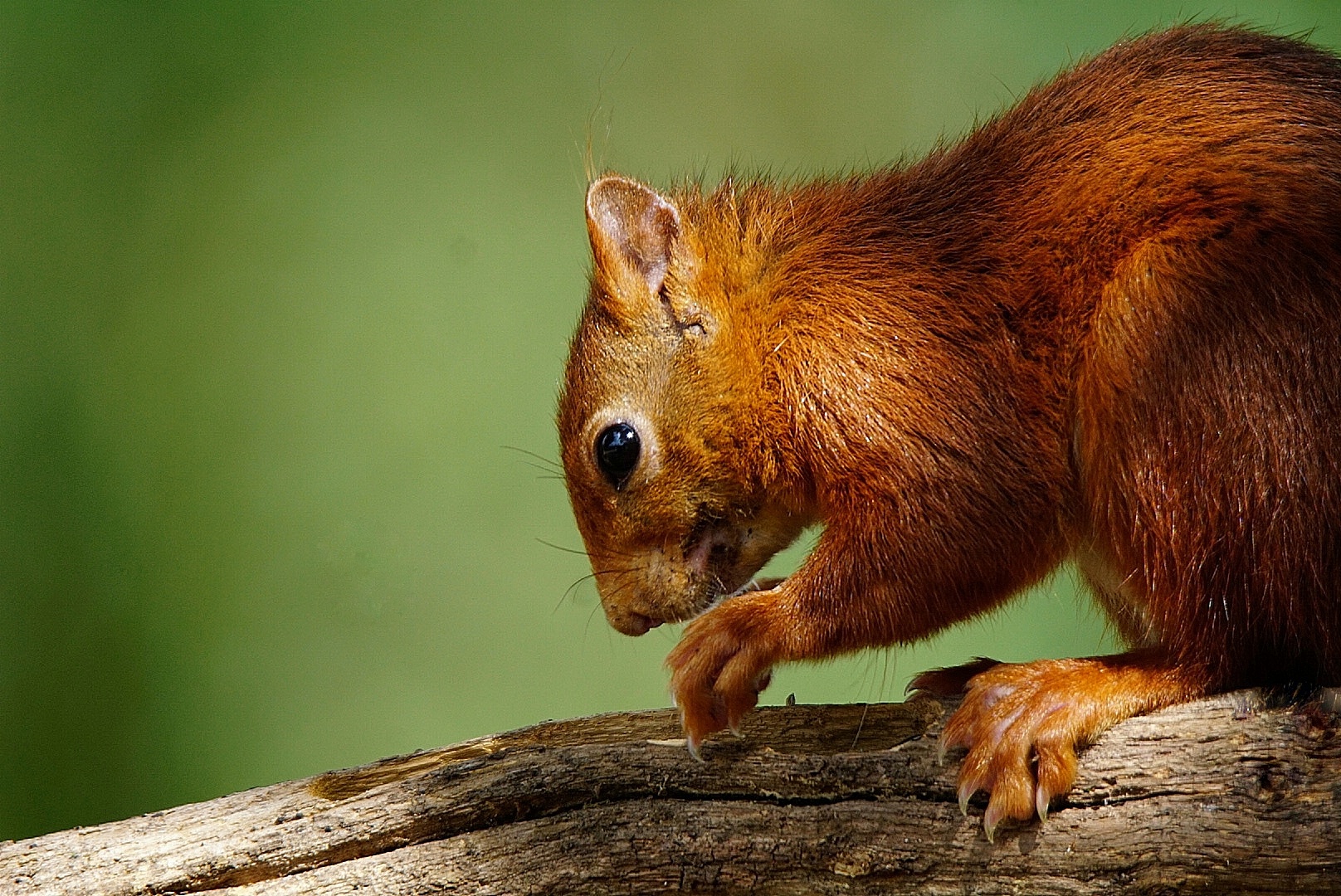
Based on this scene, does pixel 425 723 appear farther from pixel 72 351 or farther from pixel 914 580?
pixel 914 580

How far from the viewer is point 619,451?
117 inches

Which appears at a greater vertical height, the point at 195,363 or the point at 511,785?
the point at 195,363

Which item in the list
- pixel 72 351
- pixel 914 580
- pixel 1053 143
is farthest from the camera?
pixel 72 351

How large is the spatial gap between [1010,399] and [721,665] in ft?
2.82

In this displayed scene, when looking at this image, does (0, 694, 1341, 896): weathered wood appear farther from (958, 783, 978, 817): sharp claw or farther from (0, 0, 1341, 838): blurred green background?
(0, 0, 1341, 838): blurred green background

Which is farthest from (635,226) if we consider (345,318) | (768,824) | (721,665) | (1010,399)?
(345,318)

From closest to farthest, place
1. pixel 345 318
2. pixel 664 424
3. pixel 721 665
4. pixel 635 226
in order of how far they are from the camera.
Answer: pixel 721 665, pixel 664 424, pixel 635 226, pixel 345 318

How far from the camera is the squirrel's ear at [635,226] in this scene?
10.2ft

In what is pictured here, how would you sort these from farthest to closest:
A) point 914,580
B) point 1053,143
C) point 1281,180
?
1. point 1053,143
2. point 914,580
3. point 1281,180

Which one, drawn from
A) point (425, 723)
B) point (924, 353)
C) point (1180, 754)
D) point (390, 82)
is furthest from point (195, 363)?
point (1180, 754)

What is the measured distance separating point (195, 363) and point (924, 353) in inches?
120

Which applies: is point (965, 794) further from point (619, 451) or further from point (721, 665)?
point (619, 451)

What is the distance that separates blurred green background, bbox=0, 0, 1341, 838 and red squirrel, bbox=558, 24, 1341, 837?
1623 mm

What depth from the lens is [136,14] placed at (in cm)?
461
